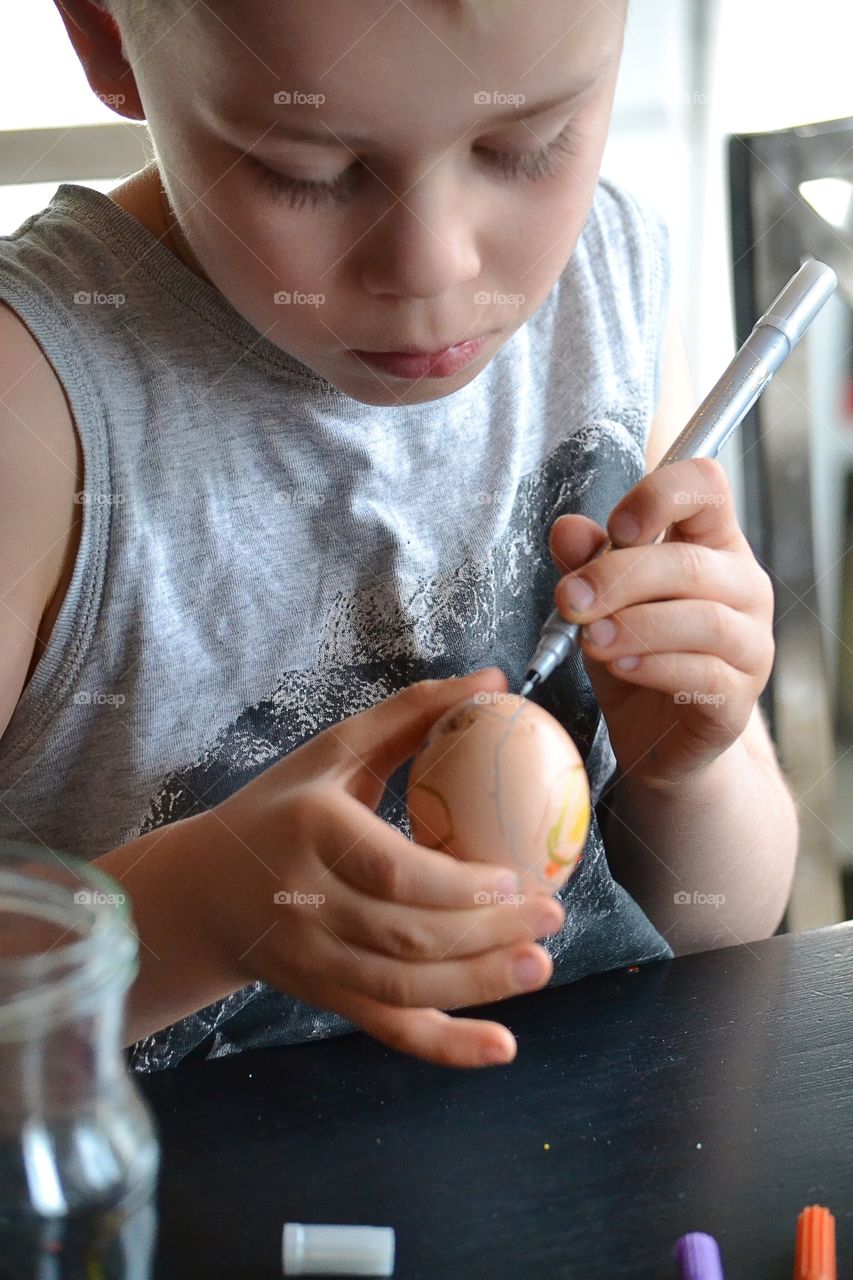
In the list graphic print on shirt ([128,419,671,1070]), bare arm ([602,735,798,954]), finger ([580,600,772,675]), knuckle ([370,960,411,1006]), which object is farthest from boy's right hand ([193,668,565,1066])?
bare arm ([602,735,798,954])

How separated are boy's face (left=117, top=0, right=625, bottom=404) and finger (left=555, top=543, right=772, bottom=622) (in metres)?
0.14

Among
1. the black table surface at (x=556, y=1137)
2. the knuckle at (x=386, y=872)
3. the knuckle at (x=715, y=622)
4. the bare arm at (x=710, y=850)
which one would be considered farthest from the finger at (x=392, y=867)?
the bare arm at (x=710, y=850)

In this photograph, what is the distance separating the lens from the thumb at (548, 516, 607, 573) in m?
0.73

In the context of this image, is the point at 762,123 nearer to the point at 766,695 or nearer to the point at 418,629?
the point at 766,695

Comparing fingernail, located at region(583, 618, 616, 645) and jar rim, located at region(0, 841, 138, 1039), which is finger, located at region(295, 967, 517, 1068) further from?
fingernail, located at region(583, 618, 616, 645)

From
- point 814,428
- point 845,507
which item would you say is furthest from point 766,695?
point 845,507

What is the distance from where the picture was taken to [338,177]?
58cm

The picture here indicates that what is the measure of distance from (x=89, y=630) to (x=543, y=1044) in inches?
13.8

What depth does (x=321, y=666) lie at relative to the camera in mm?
817

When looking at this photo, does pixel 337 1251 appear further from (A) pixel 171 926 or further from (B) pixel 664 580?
(B) pixel 664 580

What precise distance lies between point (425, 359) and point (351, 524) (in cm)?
19

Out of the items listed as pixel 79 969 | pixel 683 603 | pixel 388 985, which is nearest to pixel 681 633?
pixel 683 603

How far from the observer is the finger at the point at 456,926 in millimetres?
519

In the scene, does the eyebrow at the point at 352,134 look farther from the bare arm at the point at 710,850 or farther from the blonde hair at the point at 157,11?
the bare arm at the point at 710,850
